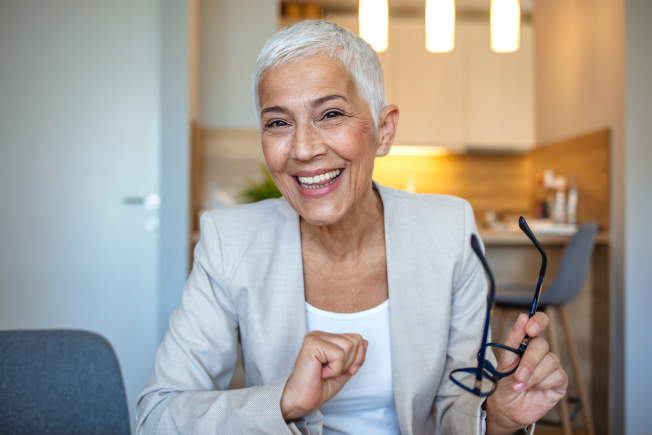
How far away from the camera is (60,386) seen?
34.5 inches

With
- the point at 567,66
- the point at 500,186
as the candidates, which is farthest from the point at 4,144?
the point at 500,186

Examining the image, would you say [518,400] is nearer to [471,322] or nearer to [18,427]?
[471,322]

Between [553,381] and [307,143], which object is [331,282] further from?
[553,381]

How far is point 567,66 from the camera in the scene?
306 centimetres

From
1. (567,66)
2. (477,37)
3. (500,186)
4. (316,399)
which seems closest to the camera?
(316,399)

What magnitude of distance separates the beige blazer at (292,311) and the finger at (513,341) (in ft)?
0.42

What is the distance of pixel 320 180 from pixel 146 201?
1.92 metres

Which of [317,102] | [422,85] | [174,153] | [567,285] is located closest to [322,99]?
[317,102]

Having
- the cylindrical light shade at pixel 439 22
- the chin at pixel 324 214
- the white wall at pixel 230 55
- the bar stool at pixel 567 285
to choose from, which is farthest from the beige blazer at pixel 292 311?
the white wall at pixel 230 55

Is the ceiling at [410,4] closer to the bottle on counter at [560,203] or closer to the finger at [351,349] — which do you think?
the bottle on counter at [560,203]

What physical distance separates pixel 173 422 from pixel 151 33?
238 centimetres

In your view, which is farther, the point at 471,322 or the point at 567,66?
the point at 567,66

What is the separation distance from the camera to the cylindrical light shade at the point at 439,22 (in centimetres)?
254

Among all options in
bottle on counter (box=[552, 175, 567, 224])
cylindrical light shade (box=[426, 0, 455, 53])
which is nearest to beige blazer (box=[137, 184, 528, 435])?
cylindrical light shade (box=[426, 0, 455, 53])
